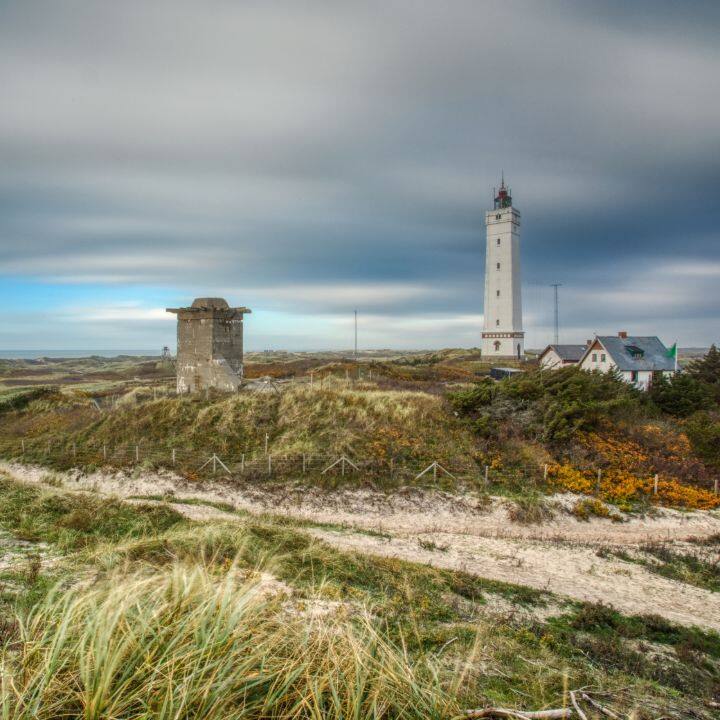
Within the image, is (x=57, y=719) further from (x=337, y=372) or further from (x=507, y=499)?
(x=337, y=372)

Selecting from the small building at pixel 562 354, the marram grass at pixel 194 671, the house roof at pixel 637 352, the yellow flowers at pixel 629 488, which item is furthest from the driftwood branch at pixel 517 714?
the small building at pixel 562 354

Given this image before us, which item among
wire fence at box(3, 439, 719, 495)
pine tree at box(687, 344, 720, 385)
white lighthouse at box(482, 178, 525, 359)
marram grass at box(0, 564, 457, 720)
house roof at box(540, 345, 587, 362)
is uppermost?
white lighthouse at box(482, 178, 525, 359)

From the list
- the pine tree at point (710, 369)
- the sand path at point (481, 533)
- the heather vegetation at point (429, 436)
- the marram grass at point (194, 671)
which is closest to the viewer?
the marram grass at point (194, 671)

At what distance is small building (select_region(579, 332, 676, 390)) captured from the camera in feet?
131

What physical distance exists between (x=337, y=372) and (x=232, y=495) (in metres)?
18.6

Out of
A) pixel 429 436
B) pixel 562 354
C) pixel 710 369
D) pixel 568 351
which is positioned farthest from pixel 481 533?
pixel 568 351

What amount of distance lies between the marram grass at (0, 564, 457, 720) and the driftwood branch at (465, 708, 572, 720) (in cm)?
16

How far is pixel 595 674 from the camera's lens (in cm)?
570

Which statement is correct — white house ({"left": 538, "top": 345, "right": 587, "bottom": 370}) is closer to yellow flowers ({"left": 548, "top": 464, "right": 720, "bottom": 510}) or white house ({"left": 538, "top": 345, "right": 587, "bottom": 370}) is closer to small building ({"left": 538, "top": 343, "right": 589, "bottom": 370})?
small building ({"left": 538, "top": 343, "right": 589, "bottom": 370})

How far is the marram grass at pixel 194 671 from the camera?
111 inches

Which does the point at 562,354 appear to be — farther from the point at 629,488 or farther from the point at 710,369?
the point at 629,488

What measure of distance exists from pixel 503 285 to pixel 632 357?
14.4 metres

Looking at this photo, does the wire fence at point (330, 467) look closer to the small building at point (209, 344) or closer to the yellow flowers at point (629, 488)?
the yellow flowers at point (629, 488)

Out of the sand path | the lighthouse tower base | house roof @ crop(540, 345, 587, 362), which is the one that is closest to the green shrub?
the sand path
